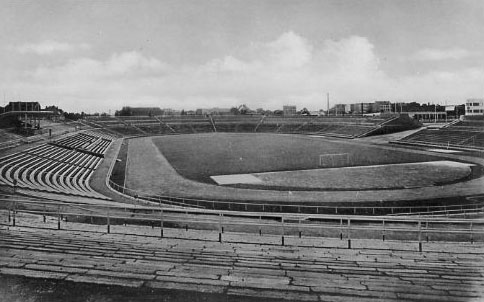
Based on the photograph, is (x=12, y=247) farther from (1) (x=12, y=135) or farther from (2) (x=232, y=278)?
(1) (x=12, y=135)

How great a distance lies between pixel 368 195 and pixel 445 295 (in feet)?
55.6

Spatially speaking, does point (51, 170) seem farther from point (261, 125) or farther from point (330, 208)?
point (261, 125)

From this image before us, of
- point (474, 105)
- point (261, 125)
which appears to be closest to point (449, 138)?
point (261, 125)

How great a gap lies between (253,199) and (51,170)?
624 inches

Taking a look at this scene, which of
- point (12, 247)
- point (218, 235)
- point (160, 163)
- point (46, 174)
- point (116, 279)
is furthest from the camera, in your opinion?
point (160, 163)

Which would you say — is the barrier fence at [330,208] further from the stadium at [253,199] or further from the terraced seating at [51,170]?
the terraced seating at [51,170]

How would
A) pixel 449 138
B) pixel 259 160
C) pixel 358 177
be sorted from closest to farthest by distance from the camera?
pixel 358 177, pixel 259 160, pixel 449 138

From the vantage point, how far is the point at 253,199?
70.1 feet

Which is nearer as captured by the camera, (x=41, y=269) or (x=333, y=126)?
(x=41, y=269)

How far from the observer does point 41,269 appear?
650 centimetres

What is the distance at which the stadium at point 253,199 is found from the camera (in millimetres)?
7992

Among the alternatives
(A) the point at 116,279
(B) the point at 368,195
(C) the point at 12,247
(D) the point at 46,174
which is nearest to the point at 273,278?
(A) the point at 116,279

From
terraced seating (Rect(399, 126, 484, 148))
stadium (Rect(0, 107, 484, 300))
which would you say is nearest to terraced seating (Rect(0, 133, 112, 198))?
stadium (Rect(0, 107, 484, 300))

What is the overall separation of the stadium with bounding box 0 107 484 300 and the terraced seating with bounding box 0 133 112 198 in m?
0.13
